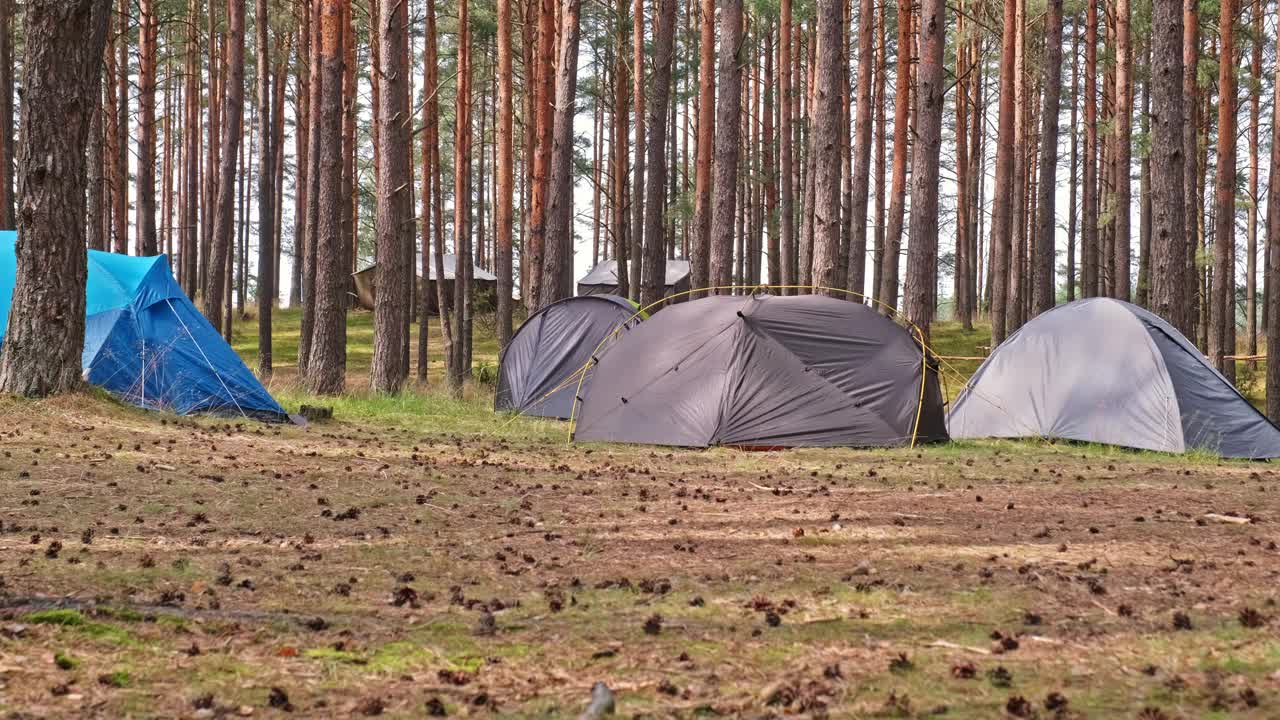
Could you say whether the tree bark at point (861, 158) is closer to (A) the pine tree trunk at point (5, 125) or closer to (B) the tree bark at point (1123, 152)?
(B) the tree bark at point (1123, 152)

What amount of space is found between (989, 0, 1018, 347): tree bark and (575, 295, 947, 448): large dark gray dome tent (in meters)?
10.2

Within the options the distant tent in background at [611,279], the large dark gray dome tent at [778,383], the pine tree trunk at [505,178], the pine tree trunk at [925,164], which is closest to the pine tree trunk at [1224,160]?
the pine tree trunk at [925,164]

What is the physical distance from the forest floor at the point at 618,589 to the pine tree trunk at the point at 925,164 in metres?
5.06

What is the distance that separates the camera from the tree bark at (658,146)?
57.9 feet

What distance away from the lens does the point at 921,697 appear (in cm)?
314

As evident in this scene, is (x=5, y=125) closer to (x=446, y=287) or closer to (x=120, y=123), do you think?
(x=120, y=123)

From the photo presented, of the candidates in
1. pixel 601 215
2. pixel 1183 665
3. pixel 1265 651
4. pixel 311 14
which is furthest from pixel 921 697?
pixel 601 215

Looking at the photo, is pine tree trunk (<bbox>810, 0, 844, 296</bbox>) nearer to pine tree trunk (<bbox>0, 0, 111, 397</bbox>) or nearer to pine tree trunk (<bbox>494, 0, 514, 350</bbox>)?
pine tree trunk (<bbox>494, 0, 514, 350</bbox>)

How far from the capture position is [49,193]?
32.4ft

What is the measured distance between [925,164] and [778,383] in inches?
199

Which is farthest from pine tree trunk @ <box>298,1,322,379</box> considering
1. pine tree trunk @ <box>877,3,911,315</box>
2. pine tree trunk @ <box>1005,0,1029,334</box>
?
pine tree trunk @ <box>1005,0,1029,334</box>

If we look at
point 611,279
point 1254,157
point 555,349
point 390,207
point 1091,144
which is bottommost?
point 555,349

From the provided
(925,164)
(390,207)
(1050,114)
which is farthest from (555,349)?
(1050,114)

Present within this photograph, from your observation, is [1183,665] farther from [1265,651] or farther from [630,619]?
[630,619]
